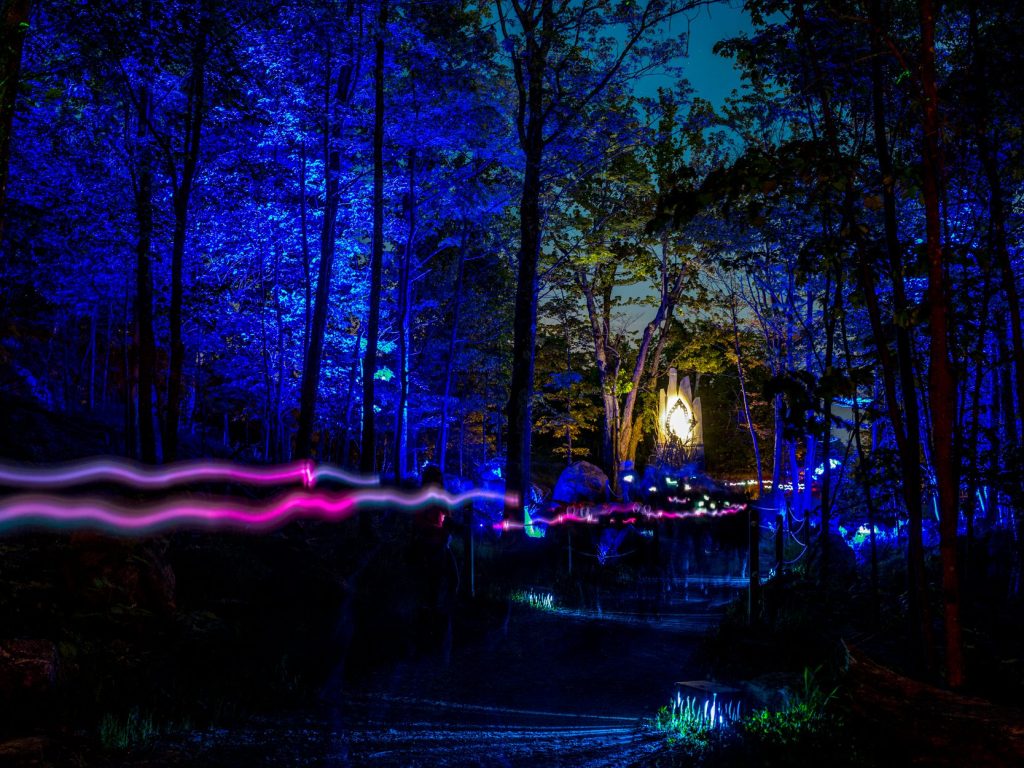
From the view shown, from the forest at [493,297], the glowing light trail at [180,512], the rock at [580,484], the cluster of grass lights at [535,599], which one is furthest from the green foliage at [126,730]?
the rock at [580,484]

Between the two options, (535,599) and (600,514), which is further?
(600,514)

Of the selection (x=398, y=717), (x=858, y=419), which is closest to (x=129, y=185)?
(x=398, y=717)

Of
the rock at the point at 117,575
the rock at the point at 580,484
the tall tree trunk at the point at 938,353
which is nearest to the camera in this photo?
the tall tree trunk at the point at 938,353

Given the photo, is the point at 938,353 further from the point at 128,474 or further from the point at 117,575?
the point at 128,474

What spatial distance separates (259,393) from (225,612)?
1912cm

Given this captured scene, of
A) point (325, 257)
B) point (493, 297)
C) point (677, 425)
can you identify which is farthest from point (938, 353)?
point (677, 425)

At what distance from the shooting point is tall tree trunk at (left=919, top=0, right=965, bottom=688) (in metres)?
3.62

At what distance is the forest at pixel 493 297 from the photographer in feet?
14.9

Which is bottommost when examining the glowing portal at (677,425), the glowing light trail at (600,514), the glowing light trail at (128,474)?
the glowing light trail at (600,514)

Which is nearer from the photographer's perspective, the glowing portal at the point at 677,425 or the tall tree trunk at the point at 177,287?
the tall tree trunk at the point at 177,287

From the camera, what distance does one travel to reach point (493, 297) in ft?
103

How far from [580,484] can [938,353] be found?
21.9 metres

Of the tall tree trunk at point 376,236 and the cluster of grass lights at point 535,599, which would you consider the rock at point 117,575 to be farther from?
the tall tree trunk at point 376,236

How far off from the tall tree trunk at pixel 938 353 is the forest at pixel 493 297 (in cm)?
2
